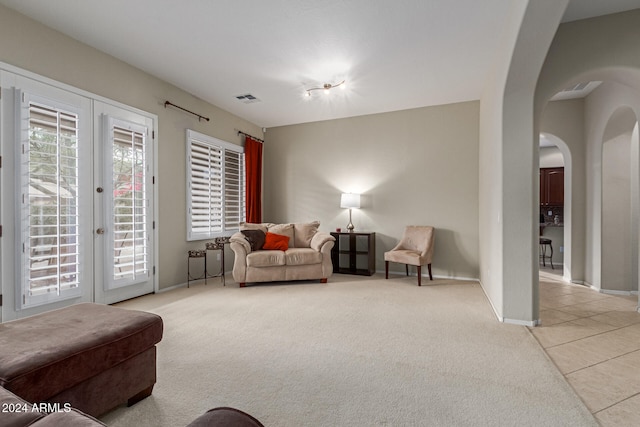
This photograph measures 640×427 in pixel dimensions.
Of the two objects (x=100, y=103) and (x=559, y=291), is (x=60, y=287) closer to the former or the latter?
(x=100, y=103)

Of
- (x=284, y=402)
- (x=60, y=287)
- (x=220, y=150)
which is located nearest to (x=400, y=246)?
(x=220, y=150)

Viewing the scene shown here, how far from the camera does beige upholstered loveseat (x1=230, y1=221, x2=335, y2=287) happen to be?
469 cm

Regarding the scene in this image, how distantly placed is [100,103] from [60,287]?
2.05 meters

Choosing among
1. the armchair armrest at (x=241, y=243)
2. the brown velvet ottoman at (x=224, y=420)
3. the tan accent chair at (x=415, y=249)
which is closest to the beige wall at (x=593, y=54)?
the tan accent chair at (x=415, y=249)

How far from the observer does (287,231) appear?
5.45 metres

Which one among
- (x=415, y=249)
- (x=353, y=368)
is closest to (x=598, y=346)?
(x=353, y=368)

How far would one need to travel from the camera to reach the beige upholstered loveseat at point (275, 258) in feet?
15.4

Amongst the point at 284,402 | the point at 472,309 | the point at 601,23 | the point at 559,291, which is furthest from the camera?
the point at 559,291

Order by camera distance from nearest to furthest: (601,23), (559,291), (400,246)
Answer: (601,23)
(559,291)
(400,246)

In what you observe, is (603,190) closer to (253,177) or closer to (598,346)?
(598,346)

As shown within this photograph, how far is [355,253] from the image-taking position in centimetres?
561

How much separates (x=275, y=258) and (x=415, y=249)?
233 cm

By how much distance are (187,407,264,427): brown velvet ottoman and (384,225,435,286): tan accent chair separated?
424cm

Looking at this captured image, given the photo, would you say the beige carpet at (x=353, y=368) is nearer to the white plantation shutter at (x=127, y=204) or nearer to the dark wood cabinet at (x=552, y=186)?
the white plantation shutter at (x=127, y=204)
